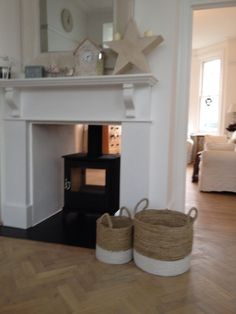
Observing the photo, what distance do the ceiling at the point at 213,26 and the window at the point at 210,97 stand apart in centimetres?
56

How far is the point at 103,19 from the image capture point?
8.11 ft

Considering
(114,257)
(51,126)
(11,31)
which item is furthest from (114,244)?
(11,31)

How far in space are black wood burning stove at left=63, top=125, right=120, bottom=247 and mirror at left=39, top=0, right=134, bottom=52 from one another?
0.83m

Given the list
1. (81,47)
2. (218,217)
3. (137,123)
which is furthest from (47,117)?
(218,217)

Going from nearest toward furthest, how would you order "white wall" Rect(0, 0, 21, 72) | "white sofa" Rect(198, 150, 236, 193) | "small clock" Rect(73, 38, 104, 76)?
"small clock" Rect(73, 38, 104, 76)
"white wall" Rect(0, 0, 21, 72)
"white sofa" Rect(198, 150, 236, 193)

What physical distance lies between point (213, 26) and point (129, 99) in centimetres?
452

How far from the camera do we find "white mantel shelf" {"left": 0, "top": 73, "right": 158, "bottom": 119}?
2.19 m

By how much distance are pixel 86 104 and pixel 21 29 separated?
931 millimetres

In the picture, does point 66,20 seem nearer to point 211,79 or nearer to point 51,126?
point 51,126

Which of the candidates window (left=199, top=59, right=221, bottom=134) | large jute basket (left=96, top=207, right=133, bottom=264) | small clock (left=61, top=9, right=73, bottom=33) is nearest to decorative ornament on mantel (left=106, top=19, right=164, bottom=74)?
small clock (left=61, top=9, right=73, bottom=33)

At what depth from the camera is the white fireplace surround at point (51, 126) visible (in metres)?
2.33

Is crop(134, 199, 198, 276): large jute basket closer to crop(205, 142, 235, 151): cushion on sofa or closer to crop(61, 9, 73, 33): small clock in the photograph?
crop(61, 9, 73, 33): small clock

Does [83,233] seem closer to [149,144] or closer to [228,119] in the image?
Answer: [149,144]

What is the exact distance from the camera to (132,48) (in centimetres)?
228
